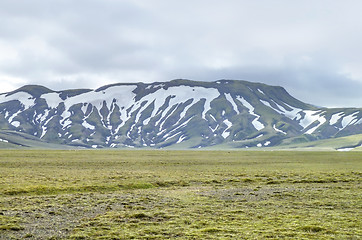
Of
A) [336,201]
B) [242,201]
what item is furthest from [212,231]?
[336,201]

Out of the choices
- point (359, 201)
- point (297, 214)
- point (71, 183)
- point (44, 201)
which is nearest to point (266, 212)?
point (297, 214)

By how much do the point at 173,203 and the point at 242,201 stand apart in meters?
5.30

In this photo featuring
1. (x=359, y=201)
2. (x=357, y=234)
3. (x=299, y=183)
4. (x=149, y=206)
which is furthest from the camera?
(x=299, y=183)

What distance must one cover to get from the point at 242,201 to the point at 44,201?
47.4 ft

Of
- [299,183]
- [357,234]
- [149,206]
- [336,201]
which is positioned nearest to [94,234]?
[149,206]

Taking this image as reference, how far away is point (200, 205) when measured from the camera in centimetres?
2555

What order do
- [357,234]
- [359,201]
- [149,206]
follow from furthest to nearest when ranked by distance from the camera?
[359,201]
[149,206]
[357,234]

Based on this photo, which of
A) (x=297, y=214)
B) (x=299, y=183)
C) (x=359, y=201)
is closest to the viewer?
(x=297, y=214)

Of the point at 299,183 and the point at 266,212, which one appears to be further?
the point at 299,183

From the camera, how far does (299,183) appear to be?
134 feet

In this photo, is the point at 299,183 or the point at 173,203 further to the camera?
the point at 299,183

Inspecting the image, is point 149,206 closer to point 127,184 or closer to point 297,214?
Answer: point 297,214

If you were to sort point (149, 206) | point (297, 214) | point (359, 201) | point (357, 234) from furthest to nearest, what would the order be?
point (359, 201) → point (149, 206) → point (297, 214) → point (357, 234)

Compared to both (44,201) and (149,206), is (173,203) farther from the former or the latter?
(44,201)
